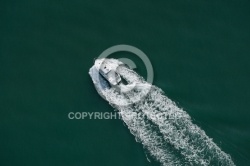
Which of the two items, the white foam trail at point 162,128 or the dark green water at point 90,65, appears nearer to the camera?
the white foam trail at point 162,128

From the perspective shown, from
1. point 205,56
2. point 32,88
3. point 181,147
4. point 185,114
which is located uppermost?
point 205,56

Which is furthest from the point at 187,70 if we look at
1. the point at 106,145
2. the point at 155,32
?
the point at 106,145

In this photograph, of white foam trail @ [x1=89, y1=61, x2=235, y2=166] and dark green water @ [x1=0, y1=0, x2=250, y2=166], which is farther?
dark green water @ [x1=0, y1=0, x2=250, y2=166]

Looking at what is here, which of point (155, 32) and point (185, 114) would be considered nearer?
point (185, 114)

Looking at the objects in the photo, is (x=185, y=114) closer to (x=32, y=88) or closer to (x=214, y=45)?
(x=214, y=45)
